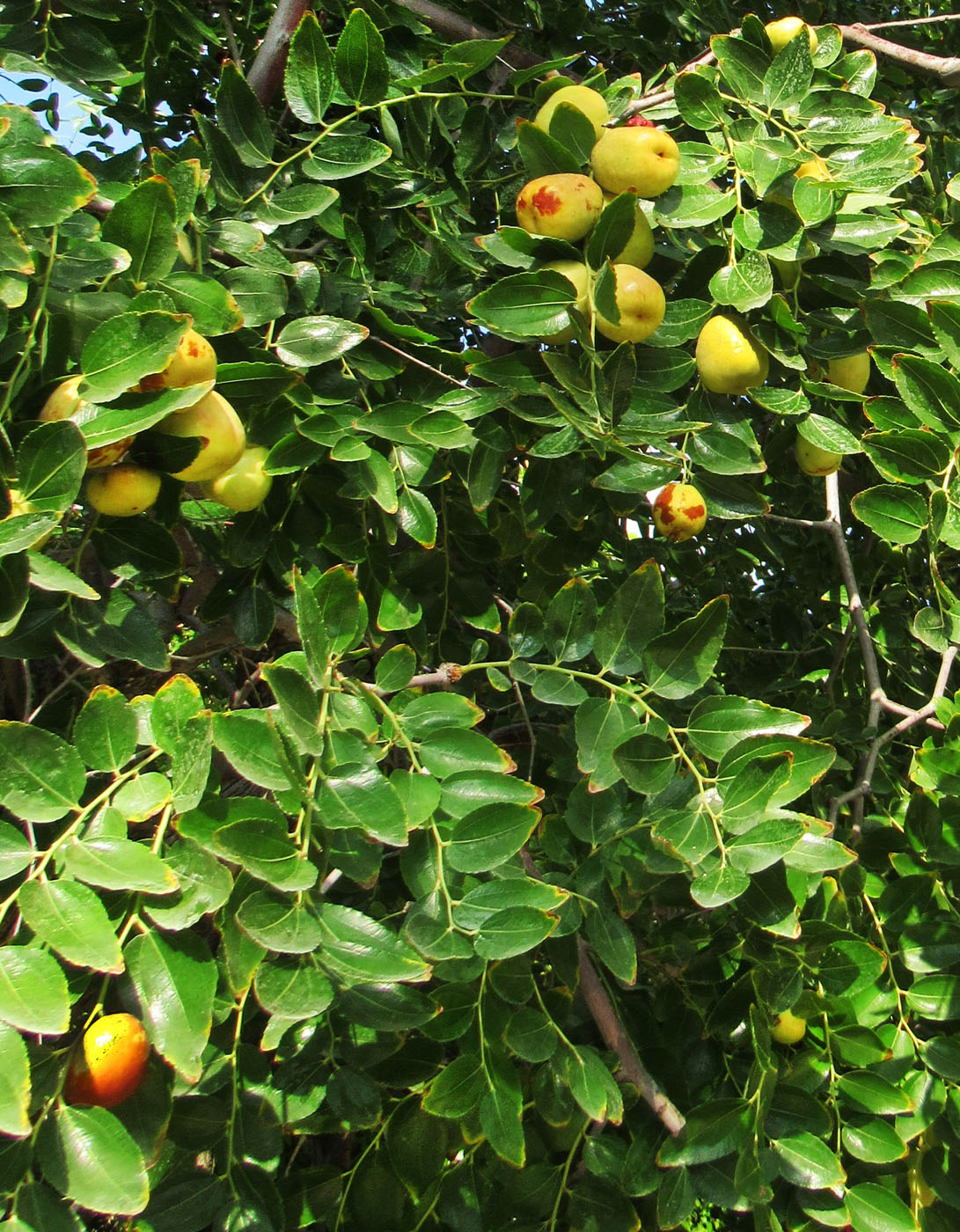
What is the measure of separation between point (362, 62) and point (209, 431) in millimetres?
620

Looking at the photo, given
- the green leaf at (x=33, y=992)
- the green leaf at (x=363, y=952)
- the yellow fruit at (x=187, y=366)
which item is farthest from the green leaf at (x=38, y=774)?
the yellow fruit at (x=187, y=366)

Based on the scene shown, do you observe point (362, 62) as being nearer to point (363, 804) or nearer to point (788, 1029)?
point (363, 804)

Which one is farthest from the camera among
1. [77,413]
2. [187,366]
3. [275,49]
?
[275,49]

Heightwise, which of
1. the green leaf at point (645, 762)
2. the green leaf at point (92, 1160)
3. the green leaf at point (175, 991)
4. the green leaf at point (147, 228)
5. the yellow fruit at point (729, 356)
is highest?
the green leaf at point (147, 228)

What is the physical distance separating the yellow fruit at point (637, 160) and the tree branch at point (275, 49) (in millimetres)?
631

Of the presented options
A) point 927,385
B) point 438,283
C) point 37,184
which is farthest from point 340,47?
point 927,385

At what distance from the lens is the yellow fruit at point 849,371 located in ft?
4.61

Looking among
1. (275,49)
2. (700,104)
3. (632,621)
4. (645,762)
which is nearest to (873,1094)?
(645,762)

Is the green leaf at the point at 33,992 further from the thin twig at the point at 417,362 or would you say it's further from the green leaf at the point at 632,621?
the thin twig at the point at 417,362

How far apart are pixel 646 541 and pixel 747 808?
0.89m

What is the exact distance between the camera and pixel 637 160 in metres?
1.16

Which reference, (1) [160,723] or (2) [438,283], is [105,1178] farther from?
(2) [438,283]

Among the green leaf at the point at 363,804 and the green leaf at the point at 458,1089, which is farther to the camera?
the green leaf at the point at 458,1089

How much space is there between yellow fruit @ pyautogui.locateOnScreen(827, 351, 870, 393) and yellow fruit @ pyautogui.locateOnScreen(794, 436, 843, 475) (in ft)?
0.30
